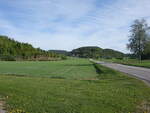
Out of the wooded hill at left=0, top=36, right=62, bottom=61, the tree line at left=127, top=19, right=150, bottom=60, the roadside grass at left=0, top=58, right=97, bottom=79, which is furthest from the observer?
the wooded hill at left=0, top=36, right=62, bottom=61

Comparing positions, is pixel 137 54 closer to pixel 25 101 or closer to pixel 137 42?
pixel 137 42

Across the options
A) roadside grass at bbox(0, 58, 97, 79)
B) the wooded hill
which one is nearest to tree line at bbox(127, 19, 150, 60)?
roadside grass at bbox(0, 58, 97, 79)

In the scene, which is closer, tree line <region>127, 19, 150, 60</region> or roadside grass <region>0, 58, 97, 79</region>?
roadside grass <region>0, 58, 97, 79</region>

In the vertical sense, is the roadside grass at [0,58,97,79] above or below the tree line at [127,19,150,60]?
below

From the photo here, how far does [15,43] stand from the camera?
10544 cm

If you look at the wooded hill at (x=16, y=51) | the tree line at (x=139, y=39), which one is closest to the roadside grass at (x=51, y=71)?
the tree line at (x=139, y=39)

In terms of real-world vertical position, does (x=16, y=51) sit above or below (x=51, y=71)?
above

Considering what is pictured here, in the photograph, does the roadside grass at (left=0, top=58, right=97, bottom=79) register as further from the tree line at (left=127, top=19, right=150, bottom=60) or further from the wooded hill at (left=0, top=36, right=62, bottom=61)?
the wooded hill at (left=0, top=36, right=62, bottom=61)

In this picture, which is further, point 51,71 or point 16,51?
point 16,51

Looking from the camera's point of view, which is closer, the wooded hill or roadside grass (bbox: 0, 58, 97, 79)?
roadside grass (bbox: 0, 58, 97, 79)

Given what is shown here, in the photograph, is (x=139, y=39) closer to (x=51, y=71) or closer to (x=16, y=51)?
(x=51, y=71)

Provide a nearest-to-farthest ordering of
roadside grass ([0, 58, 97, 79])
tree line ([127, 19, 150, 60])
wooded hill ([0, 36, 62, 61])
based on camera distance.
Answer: roadside grass ([0, 58, 97, 79])
tree line ([127, 19, 150, 60])
wooded hill ([0, 36, 62, 61])

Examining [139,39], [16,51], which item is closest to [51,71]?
[139,39]

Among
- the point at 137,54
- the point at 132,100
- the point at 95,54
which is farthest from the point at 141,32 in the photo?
the point at 95,54
